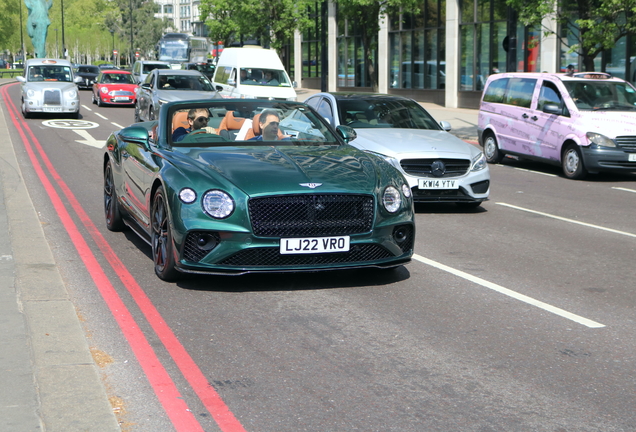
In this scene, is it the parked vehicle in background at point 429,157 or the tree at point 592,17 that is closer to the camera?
the parked vehicle in background at point 429,157

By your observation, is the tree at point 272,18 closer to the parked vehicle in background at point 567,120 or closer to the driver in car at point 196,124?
the parked vehicle in background at point 567,120

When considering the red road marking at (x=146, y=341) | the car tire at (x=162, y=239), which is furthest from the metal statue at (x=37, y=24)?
the car tire at (x=162, y=239)

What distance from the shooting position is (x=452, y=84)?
123 feet

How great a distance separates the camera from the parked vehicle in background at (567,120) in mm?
15156

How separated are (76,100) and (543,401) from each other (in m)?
26.1

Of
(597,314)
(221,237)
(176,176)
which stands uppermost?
(176,176)

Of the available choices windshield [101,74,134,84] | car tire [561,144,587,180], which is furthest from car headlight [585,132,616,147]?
windshield [101,74,134,84]

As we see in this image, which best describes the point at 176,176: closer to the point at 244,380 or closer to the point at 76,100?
the point at 244,380

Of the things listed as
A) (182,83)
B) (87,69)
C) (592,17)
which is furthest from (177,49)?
(592,17)

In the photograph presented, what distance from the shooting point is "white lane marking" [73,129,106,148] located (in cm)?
2073

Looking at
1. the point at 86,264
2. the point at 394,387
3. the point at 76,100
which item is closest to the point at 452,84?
→ the point at 76,100

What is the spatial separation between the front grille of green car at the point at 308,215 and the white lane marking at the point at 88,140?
47.9 ft

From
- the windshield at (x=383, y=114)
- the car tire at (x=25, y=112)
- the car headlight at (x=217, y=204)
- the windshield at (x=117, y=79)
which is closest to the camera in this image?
the car headlight at (x=217, y=204)

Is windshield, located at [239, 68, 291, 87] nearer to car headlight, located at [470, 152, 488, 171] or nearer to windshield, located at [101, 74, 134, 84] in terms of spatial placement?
windshield, located at [101, 74, 134, 84]
